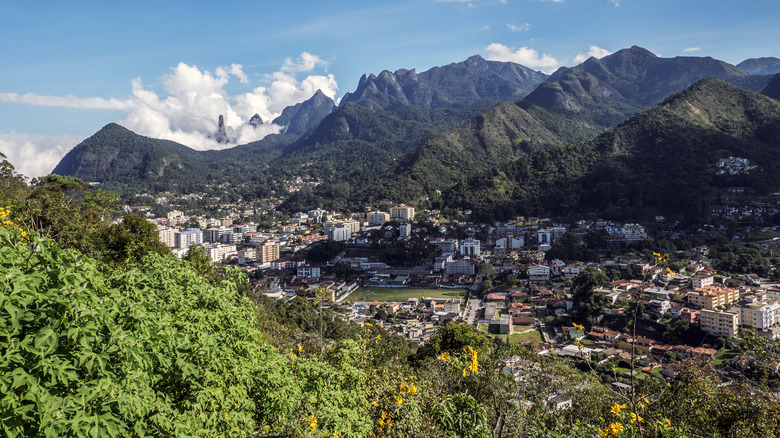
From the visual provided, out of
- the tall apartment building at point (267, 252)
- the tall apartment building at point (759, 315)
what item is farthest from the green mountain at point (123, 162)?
the tall apartment building at point (759, 315)

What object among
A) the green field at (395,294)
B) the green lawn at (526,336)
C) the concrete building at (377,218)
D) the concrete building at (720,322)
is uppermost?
the concrete building at (377,218)

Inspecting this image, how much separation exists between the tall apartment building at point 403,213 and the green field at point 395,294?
17844 millimetres

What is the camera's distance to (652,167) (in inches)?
1769

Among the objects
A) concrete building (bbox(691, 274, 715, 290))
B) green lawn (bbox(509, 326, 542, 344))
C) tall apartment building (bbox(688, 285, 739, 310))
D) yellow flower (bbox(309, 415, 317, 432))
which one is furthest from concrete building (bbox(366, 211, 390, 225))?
yellow flower (bbox(309, 415, 317, 432))

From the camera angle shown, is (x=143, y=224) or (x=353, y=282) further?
(x=353, y=282)

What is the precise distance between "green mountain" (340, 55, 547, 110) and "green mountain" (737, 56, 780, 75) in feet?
206

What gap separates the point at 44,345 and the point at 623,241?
36087 mm

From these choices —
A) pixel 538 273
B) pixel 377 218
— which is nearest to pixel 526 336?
pixel 538 273

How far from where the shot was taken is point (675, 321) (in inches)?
702

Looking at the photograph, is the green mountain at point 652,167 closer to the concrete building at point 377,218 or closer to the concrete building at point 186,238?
the concrete building at point 377,218

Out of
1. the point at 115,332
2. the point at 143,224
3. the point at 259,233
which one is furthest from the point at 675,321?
the point at 259,233

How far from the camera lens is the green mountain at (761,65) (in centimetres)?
12938

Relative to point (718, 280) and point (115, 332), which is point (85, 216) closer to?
point (115, 332)

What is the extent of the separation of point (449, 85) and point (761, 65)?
3694 inches
